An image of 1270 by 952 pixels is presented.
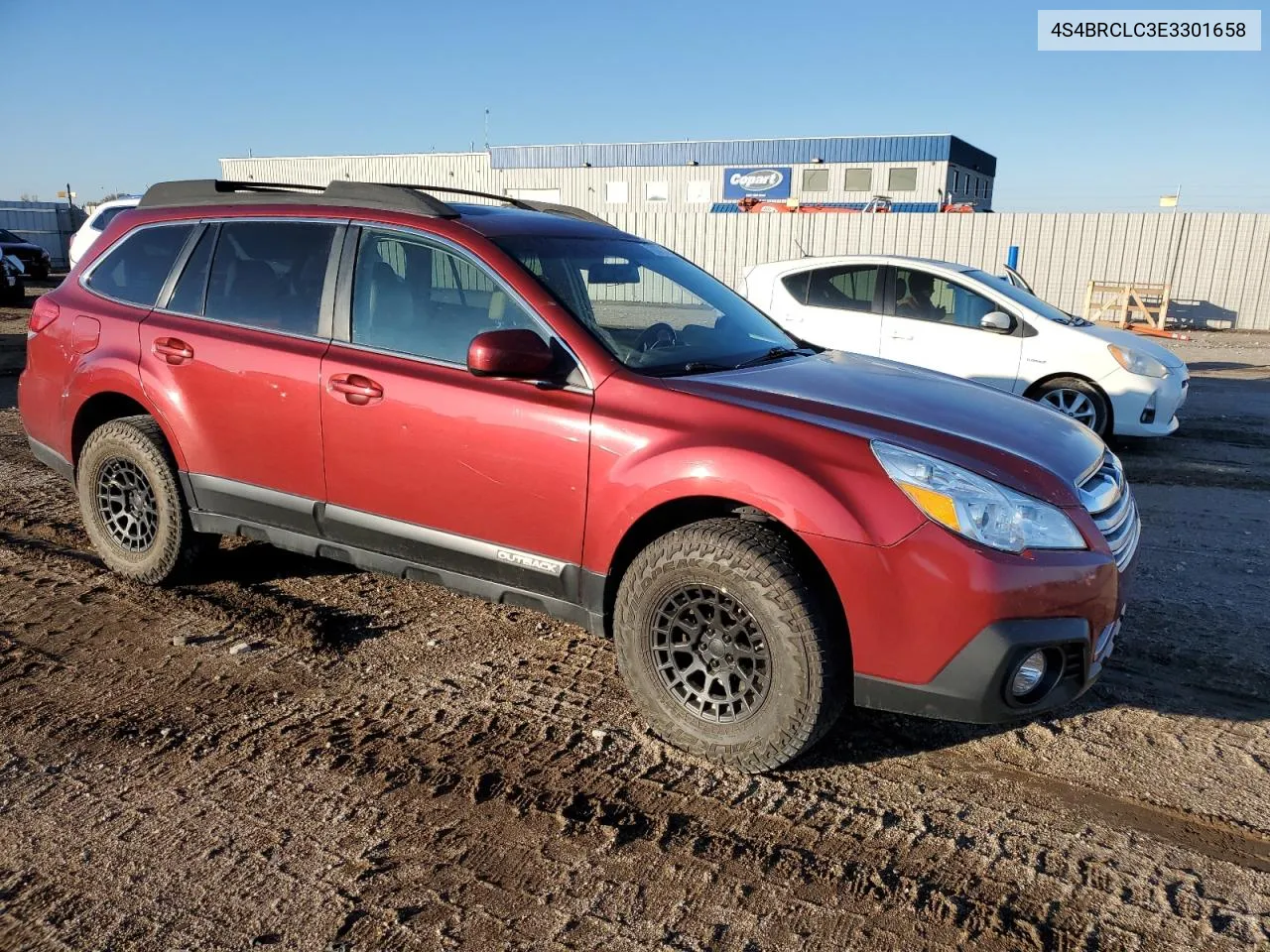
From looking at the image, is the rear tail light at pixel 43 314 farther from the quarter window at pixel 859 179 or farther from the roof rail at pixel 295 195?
the quarter window at pixel 859 179

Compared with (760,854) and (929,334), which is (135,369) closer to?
(760,854)

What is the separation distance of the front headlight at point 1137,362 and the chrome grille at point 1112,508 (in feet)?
17.2

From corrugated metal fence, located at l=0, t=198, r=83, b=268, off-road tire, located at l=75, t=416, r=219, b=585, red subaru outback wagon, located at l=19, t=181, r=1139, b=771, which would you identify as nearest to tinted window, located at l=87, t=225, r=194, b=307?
red subaru outback wagon, located at l=19, t=181, r=1139, b=771

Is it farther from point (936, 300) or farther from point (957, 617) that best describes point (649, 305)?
point (936, 300)

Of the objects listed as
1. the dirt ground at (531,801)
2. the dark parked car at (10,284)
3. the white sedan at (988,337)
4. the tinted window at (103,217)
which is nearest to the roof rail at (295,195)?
the dirt ground at (531,801)

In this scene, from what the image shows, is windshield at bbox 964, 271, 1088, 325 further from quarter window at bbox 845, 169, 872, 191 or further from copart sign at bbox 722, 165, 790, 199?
copart sign at bbox 722, 165, 790, 199

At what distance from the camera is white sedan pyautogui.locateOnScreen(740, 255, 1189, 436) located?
8.30 meters

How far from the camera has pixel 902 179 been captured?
40312mm

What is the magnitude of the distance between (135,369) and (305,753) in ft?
7.38

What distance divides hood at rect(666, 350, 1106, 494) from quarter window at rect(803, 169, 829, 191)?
130 ft

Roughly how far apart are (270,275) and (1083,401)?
6918 mm

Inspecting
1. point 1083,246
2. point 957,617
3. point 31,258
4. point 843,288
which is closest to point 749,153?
point 1083,246

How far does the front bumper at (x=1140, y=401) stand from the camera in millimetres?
8227

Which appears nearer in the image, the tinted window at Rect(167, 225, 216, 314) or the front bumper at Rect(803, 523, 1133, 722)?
the front bumper at Rect(803, 523, 1133, 722)
